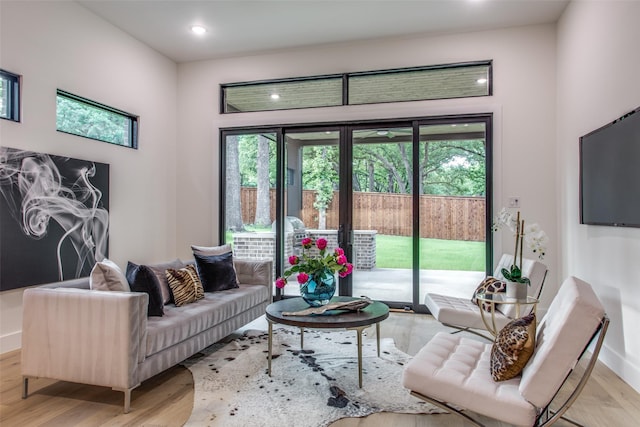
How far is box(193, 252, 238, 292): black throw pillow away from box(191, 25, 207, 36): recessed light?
2.65 m

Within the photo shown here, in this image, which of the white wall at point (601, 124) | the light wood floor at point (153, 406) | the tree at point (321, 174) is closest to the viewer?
the light wood floor at point (153, 406)

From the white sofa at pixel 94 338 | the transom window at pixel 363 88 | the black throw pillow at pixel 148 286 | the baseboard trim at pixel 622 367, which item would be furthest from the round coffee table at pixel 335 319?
the transom window at pixel 363 88

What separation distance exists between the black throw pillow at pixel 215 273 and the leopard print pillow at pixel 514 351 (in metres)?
2.60

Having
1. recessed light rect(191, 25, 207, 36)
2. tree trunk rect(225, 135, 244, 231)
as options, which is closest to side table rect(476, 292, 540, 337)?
tree trunk rect(225, 135, 244, 231)

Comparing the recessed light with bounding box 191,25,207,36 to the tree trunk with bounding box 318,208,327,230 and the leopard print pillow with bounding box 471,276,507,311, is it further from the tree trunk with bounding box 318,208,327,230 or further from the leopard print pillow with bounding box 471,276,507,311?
the leopard print pillow with bounding box 471,276,507,311

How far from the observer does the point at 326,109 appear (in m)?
5.25

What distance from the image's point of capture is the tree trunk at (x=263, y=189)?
5.54 m

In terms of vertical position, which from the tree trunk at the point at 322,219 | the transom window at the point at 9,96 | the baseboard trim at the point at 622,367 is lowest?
the baseboard trim at the point at 622,367

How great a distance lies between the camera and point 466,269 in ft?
16.1

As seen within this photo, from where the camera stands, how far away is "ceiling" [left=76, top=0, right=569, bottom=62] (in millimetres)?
4203

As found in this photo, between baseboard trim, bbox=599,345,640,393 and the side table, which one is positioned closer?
baseboard trim, bbox=599,345,640,393

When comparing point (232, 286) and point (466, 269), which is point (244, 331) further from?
point (466, 269)

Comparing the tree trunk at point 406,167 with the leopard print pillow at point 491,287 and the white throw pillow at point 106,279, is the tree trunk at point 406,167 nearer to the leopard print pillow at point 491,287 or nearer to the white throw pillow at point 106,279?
the leopard print pillow at point 491,287

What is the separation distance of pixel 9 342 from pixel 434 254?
4359mm
